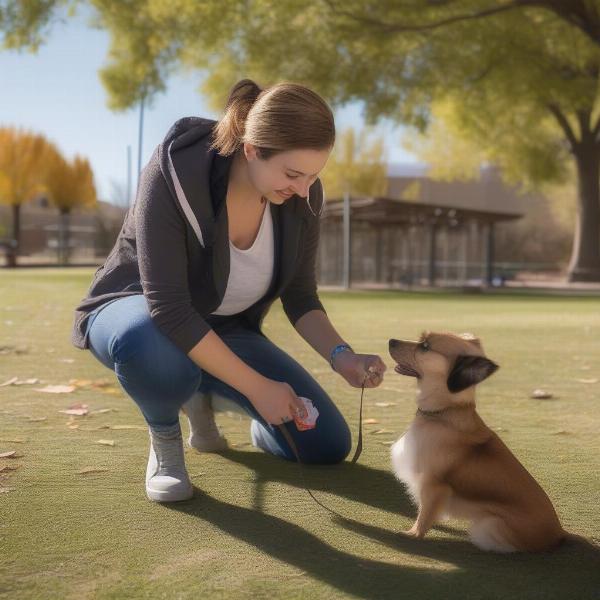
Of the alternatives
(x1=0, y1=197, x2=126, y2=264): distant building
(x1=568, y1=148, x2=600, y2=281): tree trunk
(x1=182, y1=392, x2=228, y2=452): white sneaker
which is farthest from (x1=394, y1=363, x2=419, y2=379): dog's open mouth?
(x1=0, y1=197, x2=126, y2=264): distant building

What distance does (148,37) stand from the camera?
2236 centimetres

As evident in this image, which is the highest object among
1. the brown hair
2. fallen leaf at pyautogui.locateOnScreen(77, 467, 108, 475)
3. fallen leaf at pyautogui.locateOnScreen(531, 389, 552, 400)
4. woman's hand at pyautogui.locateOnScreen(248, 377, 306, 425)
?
the brown hair

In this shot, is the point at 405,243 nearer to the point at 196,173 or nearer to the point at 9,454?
the point at 9,454

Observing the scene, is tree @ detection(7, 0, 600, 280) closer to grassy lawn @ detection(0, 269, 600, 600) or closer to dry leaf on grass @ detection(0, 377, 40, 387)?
dry leaf on grass @ detection(0, 377, 40, 387)

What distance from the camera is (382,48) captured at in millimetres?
19797

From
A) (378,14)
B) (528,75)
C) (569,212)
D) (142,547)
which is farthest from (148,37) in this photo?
(569,212)

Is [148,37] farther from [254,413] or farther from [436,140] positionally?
[254,413]

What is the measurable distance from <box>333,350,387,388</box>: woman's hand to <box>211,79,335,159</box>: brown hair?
0.86 metres

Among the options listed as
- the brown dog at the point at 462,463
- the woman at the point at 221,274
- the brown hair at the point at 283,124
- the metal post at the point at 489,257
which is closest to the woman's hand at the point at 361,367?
the woman at the point at 221,274

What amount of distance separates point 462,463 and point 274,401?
0.70m

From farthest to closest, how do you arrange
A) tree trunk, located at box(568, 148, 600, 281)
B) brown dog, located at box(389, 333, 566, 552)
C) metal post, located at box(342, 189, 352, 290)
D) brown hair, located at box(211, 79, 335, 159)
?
tree trunk, located at box(568, 148, 600, 281), metal post, located at box(342, 189, 352, 290), brown hair, located at box(211, 79, 335, 159), brown dog, located at box(389, 333, 566, 552)

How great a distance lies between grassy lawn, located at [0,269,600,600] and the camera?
2.40 meters

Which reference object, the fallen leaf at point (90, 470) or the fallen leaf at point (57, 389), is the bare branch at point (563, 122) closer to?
the fallen leaf at point (57, 389)

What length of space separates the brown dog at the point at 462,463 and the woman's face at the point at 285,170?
32.0 inches
